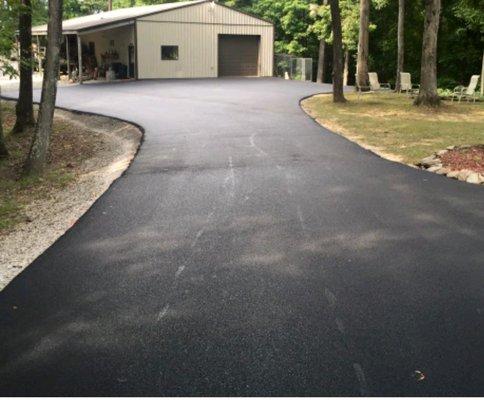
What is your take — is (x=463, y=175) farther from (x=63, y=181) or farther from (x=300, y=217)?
(x=63, y=181)

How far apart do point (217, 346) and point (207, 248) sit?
2234 mm

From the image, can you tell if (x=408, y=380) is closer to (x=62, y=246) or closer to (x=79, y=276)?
(x=79, y=276)

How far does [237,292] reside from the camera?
535 cm

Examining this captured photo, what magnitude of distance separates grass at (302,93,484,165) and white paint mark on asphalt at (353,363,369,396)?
789 centimetres

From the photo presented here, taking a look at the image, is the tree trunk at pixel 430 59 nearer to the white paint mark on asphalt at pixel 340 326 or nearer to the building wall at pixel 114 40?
the white paint mark on asphalt at pixel 340 326

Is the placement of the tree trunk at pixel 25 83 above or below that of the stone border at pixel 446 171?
above

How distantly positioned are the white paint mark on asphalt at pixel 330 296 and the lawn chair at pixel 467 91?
18.7 meters

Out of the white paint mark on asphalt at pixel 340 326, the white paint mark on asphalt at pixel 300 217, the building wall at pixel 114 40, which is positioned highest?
the building wall at pixel 114 40

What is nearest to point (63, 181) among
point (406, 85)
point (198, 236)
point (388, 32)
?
point (198, 236)

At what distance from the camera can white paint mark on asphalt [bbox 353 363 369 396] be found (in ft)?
12.4

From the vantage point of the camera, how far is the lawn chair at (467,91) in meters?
21.4

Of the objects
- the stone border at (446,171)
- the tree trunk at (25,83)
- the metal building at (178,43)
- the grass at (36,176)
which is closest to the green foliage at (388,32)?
the metal building at (178,43)

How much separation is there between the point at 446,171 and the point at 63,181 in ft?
25.8

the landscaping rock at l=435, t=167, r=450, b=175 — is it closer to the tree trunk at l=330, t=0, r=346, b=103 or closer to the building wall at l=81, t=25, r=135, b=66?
the tree trunk at l=330, t=0, r=346, b=103
